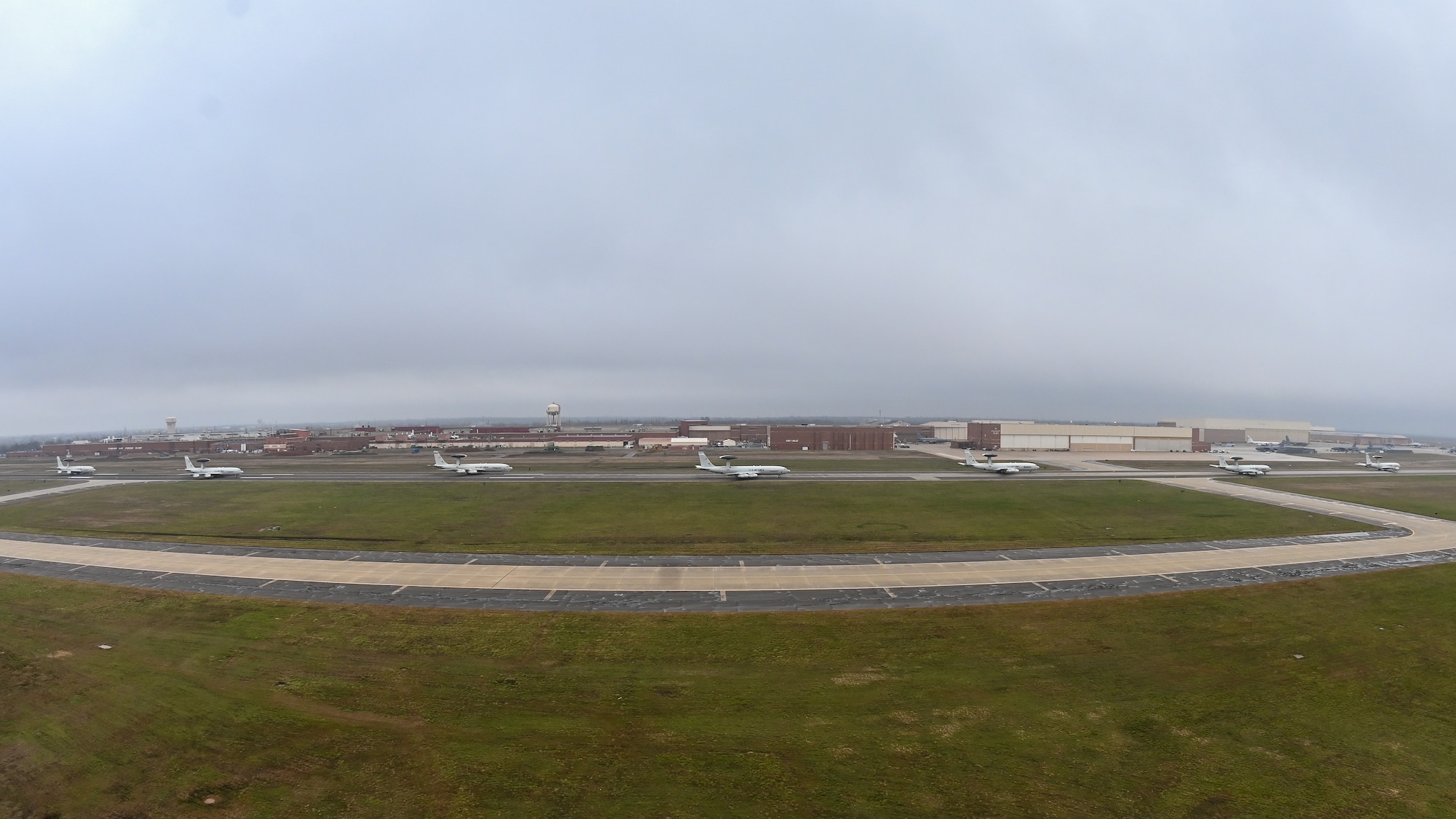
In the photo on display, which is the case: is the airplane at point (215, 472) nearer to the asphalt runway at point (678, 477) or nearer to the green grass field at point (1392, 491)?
the asphalt runway at point (678, 477)

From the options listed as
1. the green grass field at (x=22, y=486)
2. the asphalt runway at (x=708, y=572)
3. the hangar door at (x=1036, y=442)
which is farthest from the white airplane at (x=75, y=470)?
the hangar door at (x=1036, y=442)

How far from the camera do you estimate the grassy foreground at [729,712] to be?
14609mm

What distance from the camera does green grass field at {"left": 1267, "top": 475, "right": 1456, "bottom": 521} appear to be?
5541cm

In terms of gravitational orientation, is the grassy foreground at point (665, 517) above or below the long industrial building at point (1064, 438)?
below

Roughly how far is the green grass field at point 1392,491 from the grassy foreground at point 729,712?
39560 millimetres

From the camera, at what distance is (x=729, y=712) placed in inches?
729

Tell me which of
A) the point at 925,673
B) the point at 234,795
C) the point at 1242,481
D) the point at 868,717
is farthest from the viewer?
the point at 1242,481

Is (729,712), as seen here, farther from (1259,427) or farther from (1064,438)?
(1259,427)

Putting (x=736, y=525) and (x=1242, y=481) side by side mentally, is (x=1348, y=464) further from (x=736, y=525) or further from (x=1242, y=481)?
(x=736, y=525)

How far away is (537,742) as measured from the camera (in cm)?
1670

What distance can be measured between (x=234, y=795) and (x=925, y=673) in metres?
20.5

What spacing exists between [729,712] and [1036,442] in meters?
114

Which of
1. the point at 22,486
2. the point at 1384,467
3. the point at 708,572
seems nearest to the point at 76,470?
the point at 22,486

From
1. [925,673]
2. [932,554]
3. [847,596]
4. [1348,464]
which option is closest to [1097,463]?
[1348,464]
